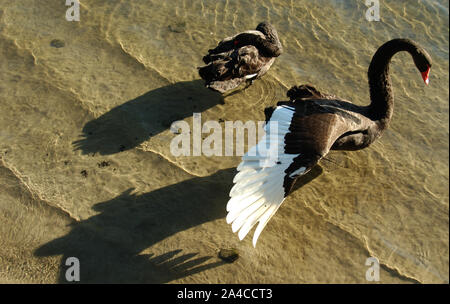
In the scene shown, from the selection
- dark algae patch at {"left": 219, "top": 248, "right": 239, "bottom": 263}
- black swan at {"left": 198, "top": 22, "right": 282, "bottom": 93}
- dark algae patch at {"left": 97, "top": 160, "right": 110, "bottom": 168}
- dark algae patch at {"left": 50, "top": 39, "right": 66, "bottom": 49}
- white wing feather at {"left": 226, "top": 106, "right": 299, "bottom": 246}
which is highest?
dark algae patch at {"left": 50, "top": 39, "right": 66, "bottom": 49}

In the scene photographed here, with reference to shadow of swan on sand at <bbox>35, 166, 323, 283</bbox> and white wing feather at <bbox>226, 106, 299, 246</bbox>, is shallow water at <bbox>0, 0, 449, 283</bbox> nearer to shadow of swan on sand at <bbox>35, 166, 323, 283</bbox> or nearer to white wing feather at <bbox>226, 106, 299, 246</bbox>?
shadow of swan on sand at <bbox>35, 166, 323, 283</bbox>

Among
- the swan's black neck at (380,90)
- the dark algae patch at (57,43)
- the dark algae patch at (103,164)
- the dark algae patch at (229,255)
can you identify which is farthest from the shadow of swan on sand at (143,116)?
the swan's black neck at (380,90)

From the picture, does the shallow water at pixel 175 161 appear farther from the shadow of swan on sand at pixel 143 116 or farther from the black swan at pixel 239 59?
the black swan at pixel 239 59

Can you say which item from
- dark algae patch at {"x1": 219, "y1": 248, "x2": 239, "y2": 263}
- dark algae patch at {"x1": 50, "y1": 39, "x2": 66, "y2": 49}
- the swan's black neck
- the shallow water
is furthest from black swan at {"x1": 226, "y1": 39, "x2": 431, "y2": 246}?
dark algae patch at {"x1": 50, "y1": 39, "x2": 66, "y2": 49}

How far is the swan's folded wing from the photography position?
485cm

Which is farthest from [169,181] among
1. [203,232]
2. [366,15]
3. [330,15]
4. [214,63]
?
[366,15]

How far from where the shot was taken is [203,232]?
5.95 metres

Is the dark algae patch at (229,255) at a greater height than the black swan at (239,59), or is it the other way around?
the black swan at (239,59)

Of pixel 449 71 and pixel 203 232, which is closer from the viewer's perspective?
pixel 203 232

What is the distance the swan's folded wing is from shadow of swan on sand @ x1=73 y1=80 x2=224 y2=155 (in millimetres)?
2752

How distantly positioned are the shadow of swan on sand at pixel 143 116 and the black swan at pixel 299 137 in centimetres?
223

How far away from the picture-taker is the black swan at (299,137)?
492 centimetres
